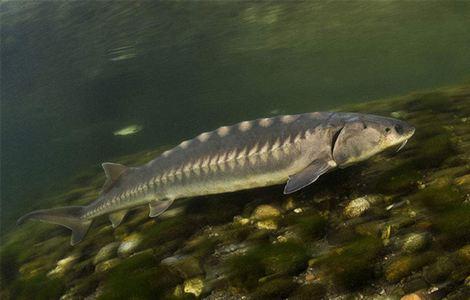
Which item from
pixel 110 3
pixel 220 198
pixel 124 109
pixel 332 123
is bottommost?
pixel 124 109

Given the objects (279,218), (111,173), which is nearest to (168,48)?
(111,173)

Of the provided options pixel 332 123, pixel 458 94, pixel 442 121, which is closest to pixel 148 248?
pixel 332 123

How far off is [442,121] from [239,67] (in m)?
38.6

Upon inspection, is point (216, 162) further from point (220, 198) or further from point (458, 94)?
point (458, 94)

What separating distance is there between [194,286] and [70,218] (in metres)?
2.83

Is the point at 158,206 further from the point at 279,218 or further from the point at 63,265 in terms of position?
the point at 279,218

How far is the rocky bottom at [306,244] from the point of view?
255cm

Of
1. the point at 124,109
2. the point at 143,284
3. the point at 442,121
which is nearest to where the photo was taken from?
the point at 143,284

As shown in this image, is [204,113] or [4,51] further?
[204,113]

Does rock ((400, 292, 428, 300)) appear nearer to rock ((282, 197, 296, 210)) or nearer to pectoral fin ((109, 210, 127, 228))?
rock ((282, 197, 296, 210))

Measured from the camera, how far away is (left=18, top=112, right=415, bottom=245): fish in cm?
384

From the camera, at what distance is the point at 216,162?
447 centimetres

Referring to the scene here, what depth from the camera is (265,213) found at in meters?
3.94

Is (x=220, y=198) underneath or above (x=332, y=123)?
underneath
